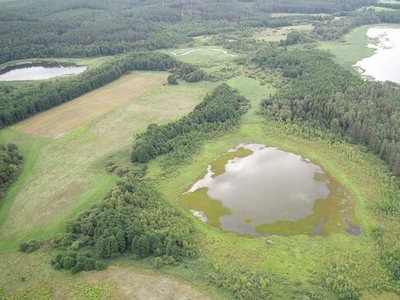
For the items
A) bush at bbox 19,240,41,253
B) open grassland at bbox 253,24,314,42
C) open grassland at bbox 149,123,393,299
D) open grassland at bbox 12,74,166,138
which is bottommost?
open grassland at bbox 149,123,393,299

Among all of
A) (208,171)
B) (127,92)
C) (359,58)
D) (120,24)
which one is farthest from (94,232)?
(120,24)

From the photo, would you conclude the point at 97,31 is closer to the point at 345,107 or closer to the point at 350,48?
the point at 350,48

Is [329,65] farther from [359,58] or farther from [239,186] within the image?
[239,186]

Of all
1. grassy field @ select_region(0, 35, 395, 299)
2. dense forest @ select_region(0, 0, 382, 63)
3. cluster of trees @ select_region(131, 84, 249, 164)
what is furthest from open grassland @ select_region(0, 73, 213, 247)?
dense forest @ select_region(0, 0, 382, 63)

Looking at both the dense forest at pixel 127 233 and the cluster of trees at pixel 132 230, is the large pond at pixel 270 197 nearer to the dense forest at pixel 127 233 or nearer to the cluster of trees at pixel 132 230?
the cluster of trees at pixel 132 230

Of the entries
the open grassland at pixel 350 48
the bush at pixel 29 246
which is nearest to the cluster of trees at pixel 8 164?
the bush at pixel 29 246

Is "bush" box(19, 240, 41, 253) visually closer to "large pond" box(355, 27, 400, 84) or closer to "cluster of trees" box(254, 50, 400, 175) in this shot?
"cluster of trees" box(254, 50, 400, 175)

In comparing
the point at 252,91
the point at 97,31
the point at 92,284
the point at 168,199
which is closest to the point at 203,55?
the point at 252,91

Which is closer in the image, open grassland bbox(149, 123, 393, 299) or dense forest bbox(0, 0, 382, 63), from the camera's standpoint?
open grassland bbox(149, 123, 393, 299)
